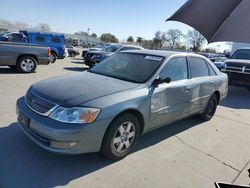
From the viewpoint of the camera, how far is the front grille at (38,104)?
10.3 feet

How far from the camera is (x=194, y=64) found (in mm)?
5023

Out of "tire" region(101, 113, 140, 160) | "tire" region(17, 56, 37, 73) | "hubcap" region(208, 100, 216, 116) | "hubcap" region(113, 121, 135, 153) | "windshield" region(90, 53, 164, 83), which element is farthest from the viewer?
"tire" region(17, 56, 37, 73)

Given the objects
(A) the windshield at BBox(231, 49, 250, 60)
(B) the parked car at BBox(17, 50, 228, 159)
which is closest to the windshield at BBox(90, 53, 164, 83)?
(B) the parked car at BBox(17, 50, 228, 159)

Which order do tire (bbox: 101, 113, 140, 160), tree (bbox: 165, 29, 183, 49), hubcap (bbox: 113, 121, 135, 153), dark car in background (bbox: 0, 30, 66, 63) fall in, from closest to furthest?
tire (bbox: 101, 113, 140, 160) → hubcap (bbox: 113, 121, 135, 153) → dark car in background (bbox: 0, 30, 66, 63) → tree (bbox: 165, 29, 183, 49)

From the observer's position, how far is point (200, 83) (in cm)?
498

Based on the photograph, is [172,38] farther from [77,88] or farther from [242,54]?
[77,88]

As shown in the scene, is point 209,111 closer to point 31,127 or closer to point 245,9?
point 31,127

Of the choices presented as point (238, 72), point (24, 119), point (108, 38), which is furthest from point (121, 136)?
point (108, 38)

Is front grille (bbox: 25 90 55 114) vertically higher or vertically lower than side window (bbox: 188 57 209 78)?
lower

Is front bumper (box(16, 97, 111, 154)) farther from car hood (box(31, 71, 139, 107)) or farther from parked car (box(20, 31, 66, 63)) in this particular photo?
parked car (box(20, 31, 66, 63))

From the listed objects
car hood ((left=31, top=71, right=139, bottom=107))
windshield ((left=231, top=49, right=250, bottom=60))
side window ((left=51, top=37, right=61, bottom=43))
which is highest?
side window ((left=51, top=37, right=61, bottom=43))

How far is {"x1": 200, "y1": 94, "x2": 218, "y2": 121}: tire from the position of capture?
557 cm

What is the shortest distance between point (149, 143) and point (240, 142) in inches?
76.8

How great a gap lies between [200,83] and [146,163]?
7.65 ft
